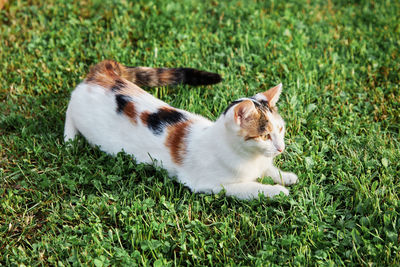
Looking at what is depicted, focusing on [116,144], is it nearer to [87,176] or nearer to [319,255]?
[87,176]

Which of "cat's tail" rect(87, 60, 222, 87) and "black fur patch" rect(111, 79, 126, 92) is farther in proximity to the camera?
"cat's tail" rect(87, 60, 222, 87)

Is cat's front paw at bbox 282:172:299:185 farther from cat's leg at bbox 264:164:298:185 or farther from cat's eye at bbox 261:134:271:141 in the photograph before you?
cat's eye at bbox 261:134:271:141

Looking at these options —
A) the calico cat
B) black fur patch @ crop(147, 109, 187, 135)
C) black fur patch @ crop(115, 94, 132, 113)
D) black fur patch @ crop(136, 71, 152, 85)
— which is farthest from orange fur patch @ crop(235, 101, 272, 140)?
black fur patch @ crop(136, 71, 152, 85)

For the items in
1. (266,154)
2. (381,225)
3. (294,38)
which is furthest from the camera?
(294,38)

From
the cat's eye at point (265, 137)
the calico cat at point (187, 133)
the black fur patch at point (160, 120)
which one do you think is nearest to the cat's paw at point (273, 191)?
the calico cat at point (187, 133)

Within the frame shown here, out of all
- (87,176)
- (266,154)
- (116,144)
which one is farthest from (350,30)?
(87,176)

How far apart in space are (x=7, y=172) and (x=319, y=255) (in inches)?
91.4

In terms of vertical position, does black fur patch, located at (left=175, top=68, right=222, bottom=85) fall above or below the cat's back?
above

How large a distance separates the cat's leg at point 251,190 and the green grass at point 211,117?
0.06m

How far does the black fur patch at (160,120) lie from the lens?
9.91 feet

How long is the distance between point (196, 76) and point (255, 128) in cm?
111

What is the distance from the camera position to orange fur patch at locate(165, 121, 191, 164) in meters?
2.98

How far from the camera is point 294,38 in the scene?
4469 millimetres

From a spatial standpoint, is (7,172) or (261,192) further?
(7,172)
